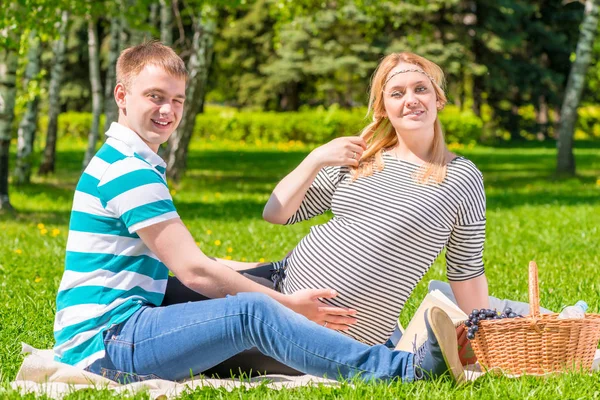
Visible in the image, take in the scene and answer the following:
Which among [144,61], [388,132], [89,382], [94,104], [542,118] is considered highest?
[144,61]

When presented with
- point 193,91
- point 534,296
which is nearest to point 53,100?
point 193,91

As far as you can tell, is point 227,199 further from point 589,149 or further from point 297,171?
point 589,149

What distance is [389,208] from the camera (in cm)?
397

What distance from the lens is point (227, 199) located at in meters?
12.7

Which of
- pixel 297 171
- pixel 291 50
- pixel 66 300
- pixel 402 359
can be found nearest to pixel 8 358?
pixel 66 300

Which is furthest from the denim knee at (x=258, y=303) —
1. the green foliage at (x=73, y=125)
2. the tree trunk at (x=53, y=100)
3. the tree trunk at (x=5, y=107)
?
the green foliage at (x=73, y=125)

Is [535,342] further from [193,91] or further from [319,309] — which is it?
[193,91]

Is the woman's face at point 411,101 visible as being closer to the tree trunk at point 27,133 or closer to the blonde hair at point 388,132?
the blonde hair at point 388,132

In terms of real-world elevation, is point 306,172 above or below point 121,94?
below

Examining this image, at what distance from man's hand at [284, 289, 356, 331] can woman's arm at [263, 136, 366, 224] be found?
1.70ft

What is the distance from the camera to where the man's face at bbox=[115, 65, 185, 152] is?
11.8 ft

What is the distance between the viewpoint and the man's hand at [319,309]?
3.61m

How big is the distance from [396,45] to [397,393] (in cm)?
2448

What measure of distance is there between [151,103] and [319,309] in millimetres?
1106
